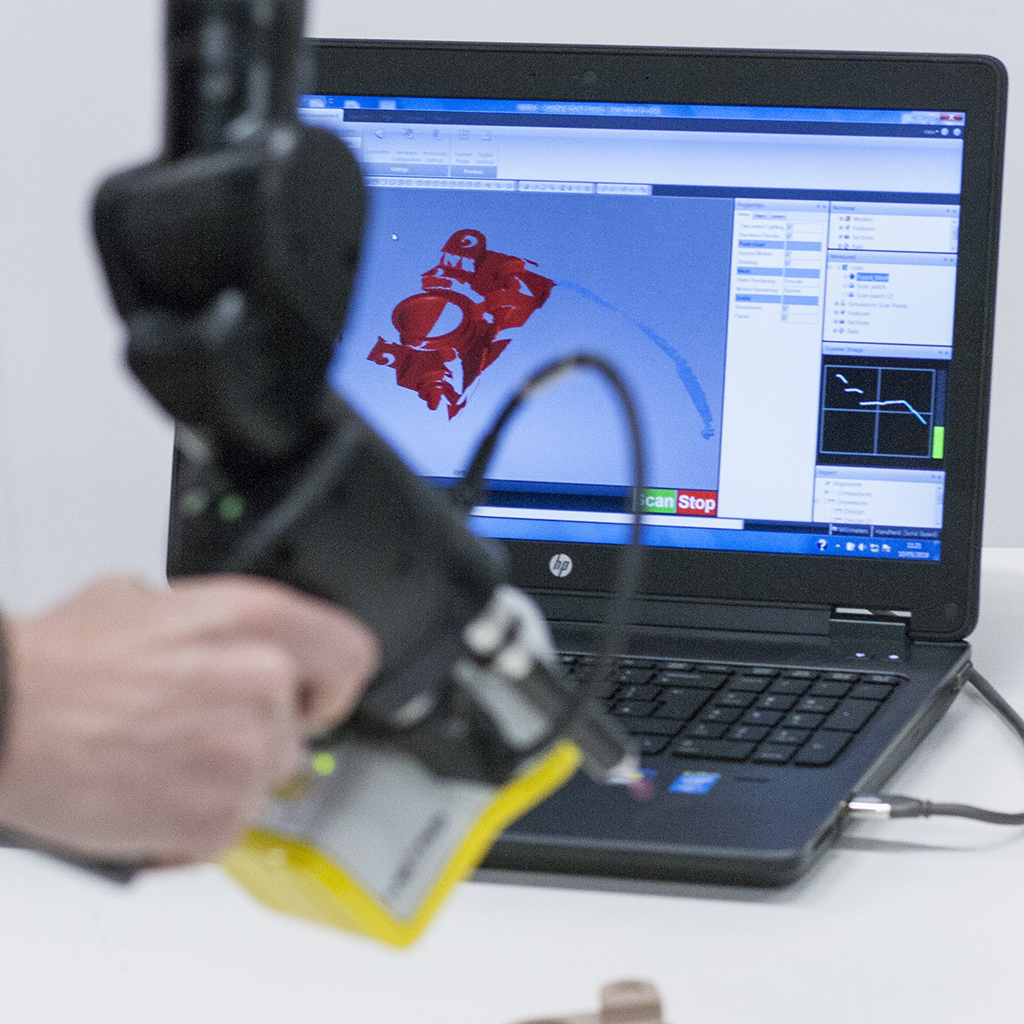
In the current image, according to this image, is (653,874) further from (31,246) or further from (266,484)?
(31,246)

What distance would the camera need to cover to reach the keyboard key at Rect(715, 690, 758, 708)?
26.7 inches

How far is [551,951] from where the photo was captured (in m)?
0.49

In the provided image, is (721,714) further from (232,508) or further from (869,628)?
(232,508)

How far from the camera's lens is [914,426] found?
0.80 metres

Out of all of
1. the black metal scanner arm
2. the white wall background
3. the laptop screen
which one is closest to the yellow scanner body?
the black metal scanner arm

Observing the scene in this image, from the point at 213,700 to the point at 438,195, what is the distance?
1.91 feet

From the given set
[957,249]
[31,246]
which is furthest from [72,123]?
[957,249]

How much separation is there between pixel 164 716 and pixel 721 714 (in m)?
0.39

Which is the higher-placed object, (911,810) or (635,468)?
(635,468)

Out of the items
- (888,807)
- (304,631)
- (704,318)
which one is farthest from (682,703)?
(304,631)

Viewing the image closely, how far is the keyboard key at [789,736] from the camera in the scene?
630 mm

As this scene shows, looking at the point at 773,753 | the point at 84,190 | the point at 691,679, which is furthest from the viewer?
the point at 84,190

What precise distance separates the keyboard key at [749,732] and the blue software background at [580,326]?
222 mm

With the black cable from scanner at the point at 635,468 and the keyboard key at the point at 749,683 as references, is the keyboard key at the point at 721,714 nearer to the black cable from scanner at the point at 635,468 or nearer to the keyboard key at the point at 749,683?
the keyboard key at the point at 749,683
